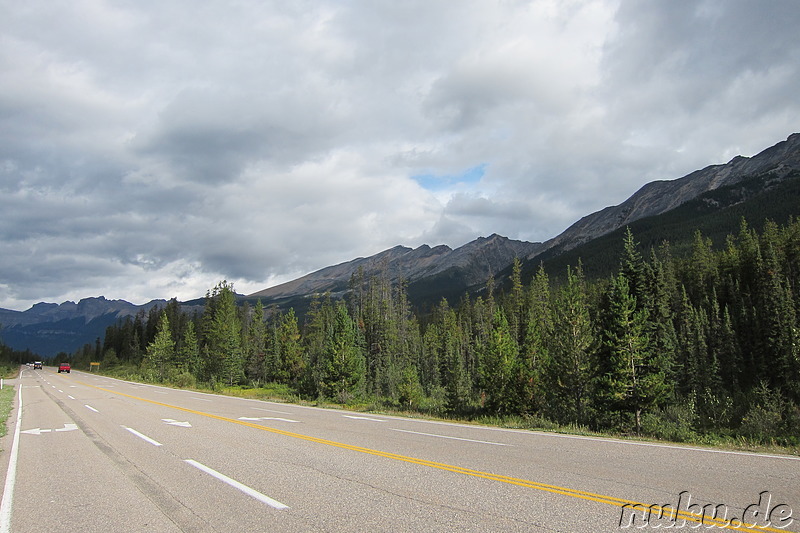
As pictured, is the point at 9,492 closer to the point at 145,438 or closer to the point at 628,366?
the point at 145,438

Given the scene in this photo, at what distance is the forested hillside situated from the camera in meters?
23.7

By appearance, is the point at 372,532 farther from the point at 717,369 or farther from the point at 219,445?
the point at 717,369

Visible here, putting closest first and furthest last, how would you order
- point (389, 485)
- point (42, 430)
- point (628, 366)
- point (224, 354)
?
point (389, 485), point (42, 430), point (628, 366), point (224, 354)

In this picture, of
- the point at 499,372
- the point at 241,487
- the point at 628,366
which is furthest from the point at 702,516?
the point at 499,372

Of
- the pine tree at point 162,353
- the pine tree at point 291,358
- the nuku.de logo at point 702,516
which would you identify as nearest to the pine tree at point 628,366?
the nuku.de logo at point 702,516

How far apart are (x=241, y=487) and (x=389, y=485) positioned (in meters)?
2.47

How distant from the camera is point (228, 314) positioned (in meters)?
77.1

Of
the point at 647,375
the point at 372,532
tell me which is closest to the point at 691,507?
the point at 372,532

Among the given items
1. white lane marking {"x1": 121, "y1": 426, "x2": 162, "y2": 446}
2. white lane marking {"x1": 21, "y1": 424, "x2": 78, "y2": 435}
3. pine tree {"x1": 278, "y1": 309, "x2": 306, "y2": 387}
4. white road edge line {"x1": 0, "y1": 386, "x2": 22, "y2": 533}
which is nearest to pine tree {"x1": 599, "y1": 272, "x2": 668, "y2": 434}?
white lane marking {"x1": 121, "y1": 426, "x2": 162, "y2": 446}

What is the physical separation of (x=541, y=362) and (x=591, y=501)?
27.6 m

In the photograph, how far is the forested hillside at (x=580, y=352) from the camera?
933 inches

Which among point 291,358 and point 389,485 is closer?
point 389,485

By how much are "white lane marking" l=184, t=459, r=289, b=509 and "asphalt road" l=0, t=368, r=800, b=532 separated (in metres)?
0.04

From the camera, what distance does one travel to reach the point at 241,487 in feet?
23.5
